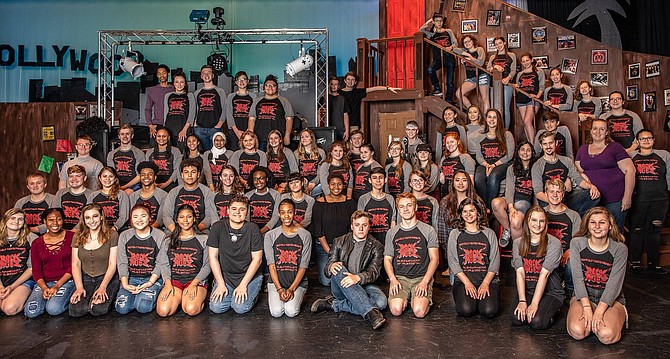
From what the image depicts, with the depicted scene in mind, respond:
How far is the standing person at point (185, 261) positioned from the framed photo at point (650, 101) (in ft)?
24.1

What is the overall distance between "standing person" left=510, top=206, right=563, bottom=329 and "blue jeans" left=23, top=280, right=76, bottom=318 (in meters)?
3.48

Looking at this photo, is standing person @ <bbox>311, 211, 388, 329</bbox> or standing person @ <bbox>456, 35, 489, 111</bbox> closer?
standing person @ <bbox>311, 211, 388, 329</bbox>

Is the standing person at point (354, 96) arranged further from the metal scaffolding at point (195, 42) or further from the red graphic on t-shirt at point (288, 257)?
the red graphic on t-shirt at point (288, 257)

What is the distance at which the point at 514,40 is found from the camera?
32.2 feet

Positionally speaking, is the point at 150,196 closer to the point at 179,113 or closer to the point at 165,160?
the point at 165,160

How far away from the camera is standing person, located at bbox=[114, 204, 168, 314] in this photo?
15.5 feet

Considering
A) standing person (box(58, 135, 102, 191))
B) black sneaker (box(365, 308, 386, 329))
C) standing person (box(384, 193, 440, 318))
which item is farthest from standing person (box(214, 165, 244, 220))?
black sneaker (box(365, 308, 386, 329))

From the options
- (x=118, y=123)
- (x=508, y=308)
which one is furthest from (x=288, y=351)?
(x=118, y=123)

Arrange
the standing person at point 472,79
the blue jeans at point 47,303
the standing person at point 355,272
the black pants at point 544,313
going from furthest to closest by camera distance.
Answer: the standing person at point 472,79, the blue jeans at point 47,303, the standing person at point 355,272, the black pants at point 544,313

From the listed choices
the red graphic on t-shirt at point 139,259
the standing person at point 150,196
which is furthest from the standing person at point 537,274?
the standing person at point 150,196

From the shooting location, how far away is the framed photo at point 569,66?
9.43 metres

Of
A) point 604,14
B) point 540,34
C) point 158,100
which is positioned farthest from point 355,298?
point 604,14

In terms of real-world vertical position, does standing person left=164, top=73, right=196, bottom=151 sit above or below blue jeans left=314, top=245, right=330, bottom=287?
above

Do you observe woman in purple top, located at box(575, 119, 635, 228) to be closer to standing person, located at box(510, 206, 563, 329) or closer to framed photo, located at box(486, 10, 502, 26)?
standing person, located at box(510, 206, 563, 329)
